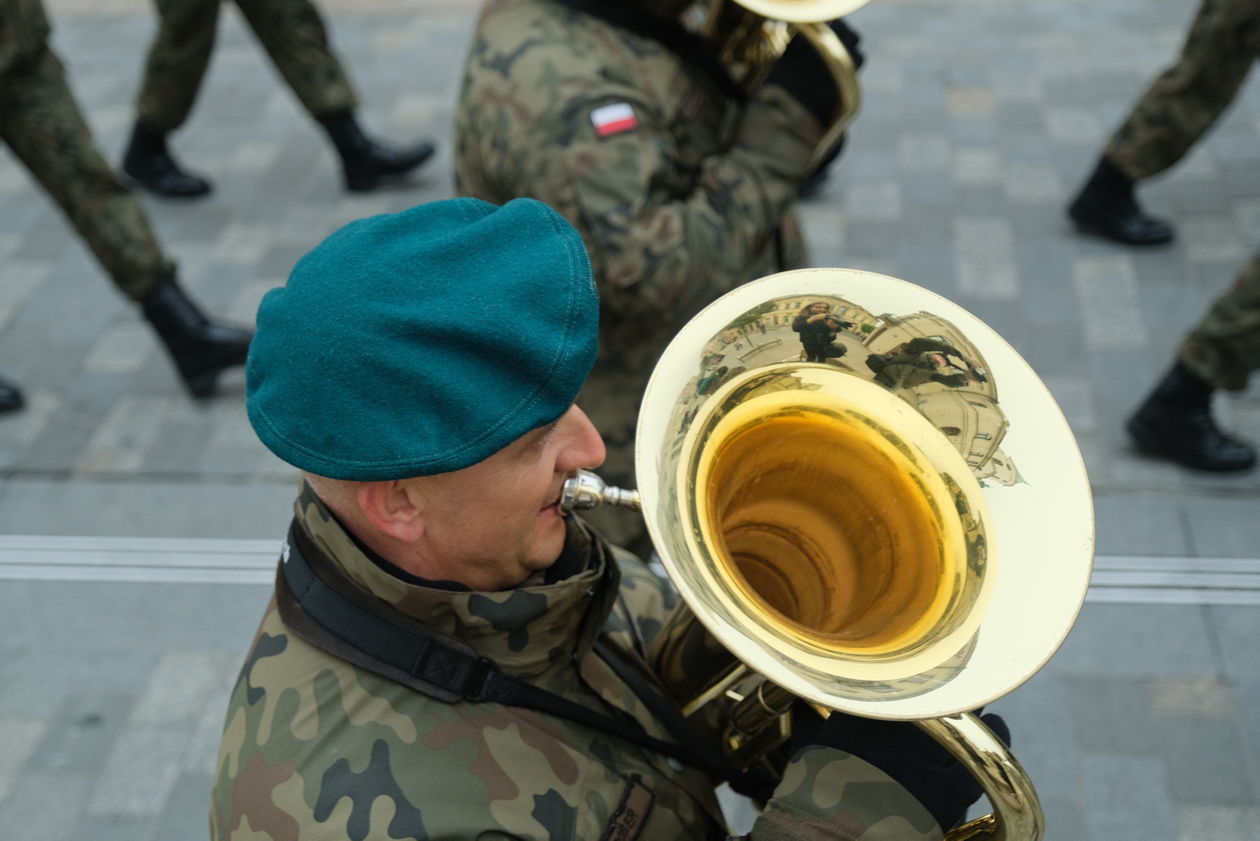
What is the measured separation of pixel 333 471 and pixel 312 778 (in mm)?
346

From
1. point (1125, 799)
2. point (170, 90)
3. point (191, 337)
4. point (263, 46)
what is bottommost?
point (191, 337)

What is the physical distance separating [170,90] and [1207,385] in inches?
154

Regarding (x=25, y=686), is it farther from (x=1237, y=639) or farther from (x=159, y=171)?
(x=1237, y=639)

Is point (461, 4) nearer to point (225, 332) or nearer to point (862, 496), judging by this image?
point (225, 332)

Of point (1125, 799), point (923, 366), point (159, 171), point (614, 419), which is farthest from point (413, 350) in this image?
point (159, 171)

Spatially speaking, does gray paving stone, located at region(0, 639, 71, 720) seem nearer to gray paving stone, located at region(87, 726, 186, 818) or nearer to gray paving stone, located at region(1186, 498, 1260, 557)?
gray paving stone, located at region(87, 726, 186, 818)

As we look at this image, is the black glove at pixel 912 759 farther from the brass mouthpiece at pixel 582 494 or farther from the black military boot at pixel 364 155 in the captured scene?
the black military boot at pixel 364 155

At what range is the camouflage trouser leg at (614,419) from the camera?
229 cm

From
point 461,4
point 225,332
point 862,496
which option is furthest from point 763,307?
point 461,4

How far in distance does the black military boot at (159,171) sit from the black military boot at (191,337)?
4.23 feet

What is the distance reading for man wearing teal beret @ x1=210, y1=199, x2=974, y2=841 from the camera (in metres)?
1.19

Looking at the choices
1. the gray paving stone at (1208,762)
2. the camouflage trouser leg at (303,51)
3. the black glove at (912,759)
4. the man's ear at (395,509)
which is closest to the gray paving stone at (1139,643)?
the gray paving stone at (1208,762)

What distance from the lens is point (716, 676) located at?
5.47ft

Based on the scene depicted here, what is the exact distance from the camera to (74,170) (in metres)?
3.52
